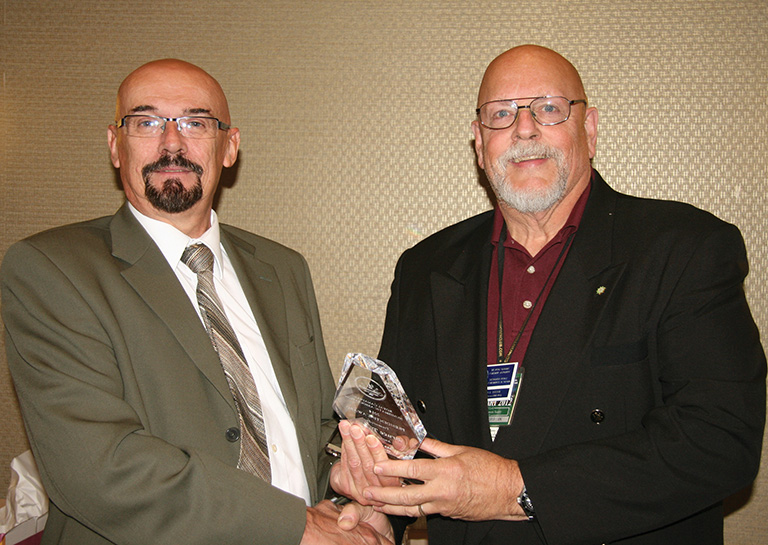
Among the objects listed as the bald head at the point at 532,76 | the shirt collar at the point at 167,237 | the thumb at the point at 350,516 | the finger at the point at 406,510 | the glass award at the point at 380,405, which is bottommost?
the thumb at the point at 350,516

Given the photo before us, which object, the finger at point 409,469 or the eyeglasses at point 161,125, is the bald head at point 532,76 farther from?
the finger at point 409,469

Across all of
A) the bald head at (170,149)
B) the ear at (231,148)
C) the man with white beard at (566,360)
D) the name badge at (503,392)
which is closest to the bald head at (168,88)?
the bald head at (170,149)

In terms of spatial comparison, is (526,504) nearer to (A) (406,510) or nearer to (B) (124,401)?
(A) (406,510)

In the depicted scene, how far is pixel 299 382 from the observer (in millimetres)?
2154

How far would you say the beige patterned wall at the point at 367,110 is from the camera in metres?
2.85

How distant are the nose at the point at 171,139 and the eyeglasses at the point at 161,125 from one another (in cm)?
1

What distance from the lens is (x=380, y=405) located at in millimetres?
1657

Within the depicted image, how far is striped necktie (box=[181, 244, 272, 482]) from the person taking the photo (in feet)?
6.07

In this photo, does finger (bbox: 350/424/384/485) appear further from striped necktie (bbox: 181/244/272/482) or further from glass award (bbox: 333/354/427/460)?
striped necktie (bbox: 181/244/272/482)

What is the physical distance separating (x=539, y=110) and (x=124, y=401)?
5.27 ft

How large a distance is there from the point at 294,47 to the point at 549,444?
7.35 ft

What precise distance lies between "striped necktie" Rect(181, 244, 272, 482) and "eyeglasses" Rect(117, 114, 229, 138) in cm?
42

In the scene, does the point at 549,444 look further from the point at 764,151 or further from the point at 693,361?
the point at 764,151

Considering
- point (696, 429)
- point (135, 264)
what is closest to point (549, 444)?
point (696, 429)
